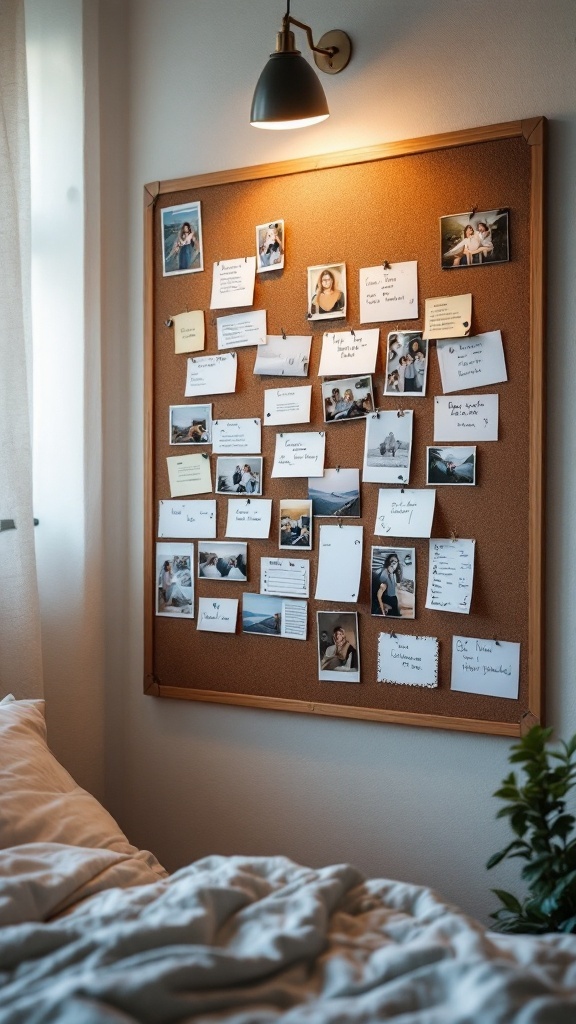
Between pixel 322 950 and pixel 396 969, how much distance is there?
114 mm

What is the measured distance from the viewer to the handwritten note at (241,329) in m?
2.38

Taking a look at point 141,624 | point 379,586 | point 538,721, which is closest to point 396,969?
point 538,721

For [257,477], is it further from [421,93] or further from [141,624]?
[421,93]

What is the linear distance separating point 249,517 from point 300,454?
0.21m

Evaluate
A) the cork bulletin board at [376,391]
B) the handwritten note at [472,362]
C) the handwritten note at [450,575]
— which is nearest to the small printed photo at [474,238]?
the cork bulletin board at [376,391]

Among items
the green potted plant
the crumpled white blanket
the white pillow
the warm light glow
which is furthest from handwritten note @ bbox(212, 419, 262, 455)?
the crumpled white blanket

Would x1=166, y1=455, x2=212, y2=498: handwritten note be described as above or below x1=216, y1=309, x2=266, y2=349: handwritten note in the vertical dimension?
below

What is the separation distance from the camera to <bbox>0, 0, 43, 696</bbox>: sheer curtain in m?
2.26

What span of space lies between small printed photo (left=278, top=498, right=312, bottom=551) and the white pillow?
80cm

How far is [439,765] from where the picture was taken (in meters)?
2.17

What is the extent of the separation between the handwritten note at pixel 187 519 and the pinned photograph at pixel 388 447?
17.8 inches

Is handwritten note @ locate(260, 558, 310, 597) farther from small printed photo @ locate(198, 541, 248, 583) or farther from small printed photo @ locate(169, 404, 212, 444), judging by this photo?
small printed photo @ locate(169, 404, 212, 444)

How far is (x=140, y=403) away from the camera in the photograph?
2.61 metres

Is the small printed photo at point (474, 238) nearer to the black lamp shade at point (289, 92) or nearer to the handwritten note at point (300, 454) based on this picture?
the black lamp shade at point (289, 92)
